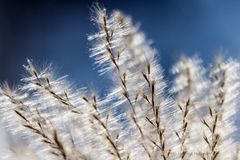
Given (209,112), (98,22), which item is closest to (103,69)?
(98,22)

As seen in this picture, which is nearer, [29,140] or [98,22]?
[98,22]

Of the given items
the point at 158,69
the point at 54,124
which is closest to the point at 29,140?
the point at 54,124

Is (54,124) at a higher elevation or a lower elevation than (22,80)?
lower

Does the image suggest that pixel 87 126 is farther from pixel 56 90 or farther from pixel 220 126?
pixel 220 126

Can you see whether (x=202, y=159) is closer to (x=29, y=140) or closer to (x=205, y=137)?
(x=205, y=137)

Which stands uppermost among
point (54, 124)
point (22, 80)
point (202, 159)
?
point (22, 80)

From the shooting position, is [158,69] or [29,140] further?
[29,140]

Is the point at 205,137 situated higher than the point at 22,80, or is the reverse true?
the point at 22,80
